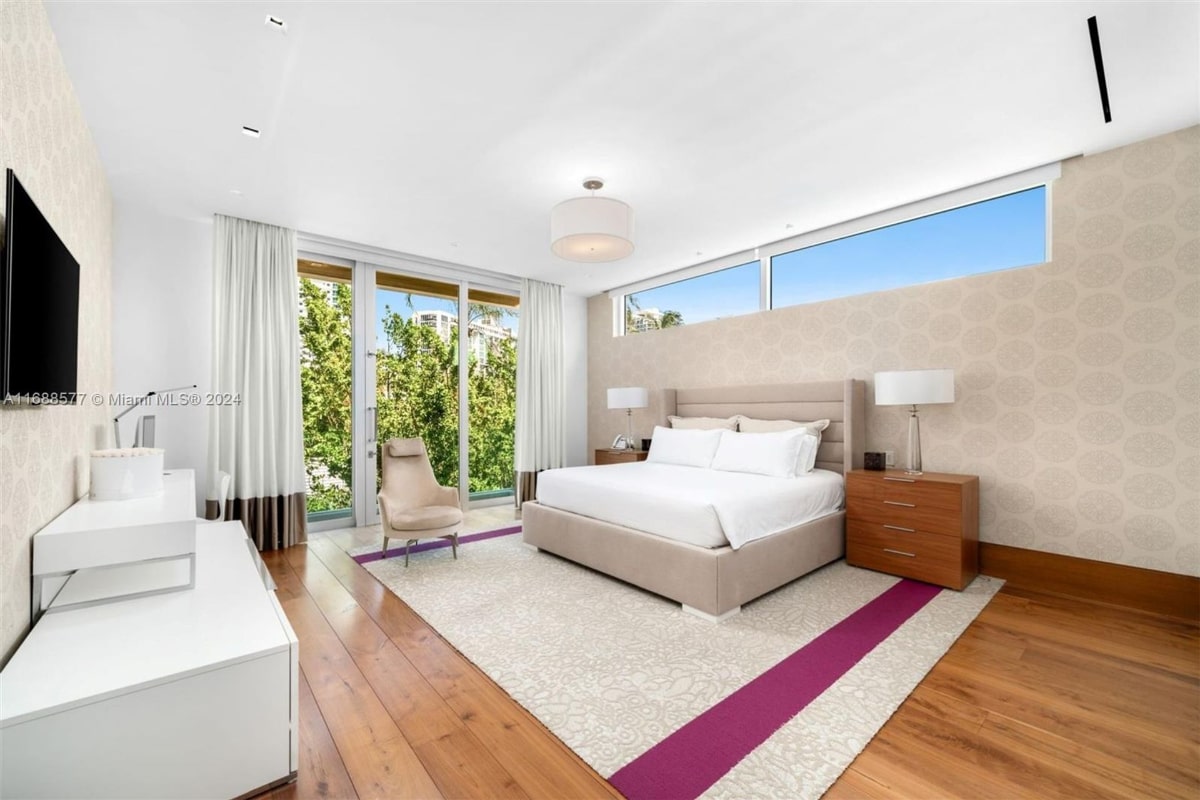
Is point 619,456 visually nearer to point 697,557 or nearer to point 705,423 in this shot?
point 705,423

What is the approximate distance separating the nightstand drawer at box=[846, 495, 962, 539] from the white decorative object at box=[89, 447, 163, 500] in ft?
13.7

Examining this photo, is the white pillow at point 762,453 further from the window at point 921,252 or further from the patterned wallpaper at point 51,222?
the patterned wallpaper at point 51,222

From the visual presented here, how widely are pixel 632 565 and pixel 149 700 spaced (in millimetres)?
2343

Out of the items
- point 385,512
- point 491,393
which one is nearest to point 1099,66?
point 385,512

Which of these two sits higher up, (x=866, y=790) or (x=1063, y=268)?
(x=1063, y=268)

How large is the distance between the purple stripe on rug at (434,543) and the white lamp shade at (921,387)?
3370mm

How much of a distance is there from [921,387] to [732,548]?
1737 millimetres

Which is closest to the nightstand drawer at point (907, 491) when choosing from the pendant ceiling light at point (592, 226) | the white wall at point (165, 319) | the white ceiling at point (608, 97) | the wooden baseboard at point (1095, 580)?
the wooden baseboard at point (1095, 580)

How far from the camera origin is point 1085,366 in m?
3.12

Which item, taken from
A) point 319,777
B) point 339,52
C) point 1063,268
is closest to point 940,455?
point 1063,268

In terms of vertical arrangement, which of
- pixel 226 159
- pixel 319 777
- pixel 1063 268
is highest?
pixel 226 159

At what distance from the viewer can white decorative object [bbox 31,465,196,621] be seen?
69.2 inches

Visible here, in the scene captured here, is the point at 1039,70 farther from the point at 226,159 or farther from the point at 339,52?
the point at 226,159

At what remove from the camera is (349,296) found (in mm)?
4973
